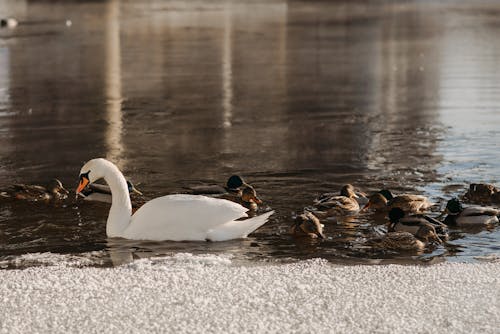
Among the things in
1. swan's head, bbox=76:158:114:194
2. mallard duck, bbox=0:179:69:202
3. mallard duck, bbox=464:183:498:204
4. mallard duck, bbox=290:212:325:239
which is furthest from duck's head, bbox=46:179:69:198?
mallard duck, bbox=464:183:498:204

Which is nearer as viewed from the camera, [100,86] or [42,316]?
[42,316]

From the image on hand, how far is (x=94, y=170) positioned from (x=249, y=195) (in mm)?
1824

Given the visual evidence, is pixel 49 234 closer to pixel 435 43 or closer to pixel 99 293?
pixel 99 293

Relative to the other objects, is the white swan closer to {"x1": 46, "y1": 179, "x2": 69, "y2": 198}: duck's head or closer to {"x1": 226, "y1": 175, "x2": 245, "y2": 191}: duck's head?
{"x1": 226, "y1": 175, "x2": 245, "y2": 191}: duck's head

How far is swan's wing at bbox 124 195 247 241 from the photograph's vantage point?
9.67 meters

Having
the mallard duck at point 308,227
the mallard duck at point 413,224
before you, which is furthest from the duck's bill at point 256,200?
the mallard duck at point 413,224

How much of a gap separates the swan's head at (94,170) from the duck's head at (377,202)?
9.12 ft

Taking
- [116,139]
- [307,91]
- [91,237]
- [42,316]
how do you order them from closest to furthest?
[42,316] < [91,237] < [116,139] < [307,91]

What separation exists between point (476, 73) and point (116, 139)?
44.0 ft

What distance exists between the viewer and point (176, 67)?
28953mm

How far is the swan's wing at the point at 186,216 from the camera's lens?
31.7 ft

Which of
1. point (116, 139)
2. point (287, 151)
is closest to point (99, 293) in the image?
point (287, 151)

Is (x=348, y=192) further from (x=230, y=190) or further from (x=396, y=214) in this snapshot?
(x=230, y=190)

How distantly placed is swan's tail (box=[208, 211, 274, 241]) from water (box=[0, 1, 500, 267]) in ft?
0.37
